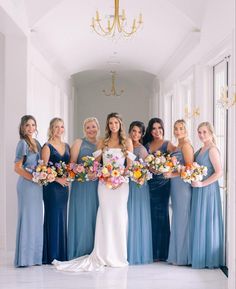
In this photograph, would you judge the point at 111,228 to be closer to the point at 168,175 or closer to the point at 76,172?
the point at 76,172

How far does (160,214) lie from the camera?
22.9 ft

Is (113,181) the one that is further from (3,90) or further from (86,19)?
(86,19)

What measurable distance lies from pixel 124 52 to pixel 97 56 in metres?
0.70

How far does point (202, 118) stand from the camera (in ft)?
25.4

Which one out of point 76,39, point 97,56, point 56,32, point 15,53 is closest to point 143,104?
point 97,56

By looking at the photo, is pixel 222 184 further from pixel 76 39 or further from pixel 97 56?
pixel 97 56

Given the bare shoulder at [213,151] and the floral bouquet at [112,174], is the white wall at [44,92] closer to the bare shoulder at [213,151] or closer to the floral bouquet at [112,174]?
the floral bouquet at [112,174]

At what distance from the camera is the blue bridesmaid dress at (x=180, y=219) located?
662 centimetres

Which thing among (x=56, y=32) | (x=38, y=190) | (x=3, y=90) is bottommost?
(x=38, y=190)

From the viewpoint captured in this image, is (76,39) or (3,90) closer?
(3,90)

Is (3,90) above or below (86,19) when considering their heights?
below

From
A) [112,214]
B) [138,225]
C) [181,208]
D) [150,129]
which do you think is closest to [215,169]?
[181,208]

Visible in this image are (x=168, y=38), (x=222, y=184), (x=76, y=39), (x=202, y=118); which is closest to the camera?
(x=222, y=184)

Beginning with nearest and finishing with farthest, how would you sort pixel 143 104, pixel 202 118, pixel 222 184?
pixel 222 184 → pixel 202 118 → pixel 143 104
